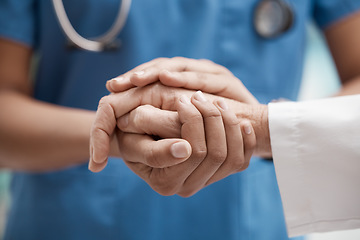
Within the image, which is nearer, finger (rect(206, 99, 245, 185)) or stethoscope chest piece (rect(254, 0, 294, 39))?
finger (rect(206, 99, 245, 185))

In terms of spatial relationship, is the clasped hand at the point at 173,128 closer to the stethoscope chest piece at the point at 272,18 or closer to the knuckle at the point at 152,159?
the knuckle at the point at 152,159

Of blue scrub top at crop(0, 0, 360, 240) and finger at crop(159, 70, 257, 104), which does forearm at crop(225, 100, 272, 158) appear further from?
blue scrub top at crop(0, 0, 360, 240)

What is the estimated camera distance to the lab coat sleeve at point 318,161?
46 cm

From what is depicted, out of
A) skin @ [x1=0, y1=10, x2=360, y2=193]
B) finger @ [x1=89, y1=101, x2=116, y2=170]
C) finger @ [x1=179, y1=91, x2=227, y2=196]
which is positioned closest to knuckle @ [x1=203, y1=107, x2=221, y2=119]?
finger @ [x1=179, y1=91, x2=227, y2=196]

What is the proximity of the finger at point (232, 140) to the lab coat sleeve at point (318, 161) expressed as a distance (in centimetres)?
5

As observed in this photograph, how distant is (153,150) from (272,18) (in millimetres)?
301

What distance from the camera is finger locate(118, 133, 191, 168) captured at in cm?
42

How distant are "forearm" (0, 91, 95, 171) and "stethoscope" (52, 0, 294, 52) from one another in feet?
0.35

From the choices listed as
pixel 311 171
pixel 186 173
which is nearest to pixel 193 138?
pixel 186 173

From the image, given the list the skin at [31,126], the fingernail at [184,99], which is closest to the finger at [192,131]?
the fingernail at [184,99]

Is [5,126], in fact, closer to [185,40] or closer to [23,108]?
[23,108]

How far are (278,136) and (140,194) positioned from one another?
26 cm

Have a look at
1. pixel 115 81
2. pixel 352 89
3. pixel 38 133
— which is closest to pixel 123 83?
pixel 115 81

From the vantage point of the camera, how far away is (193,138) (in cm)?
44
